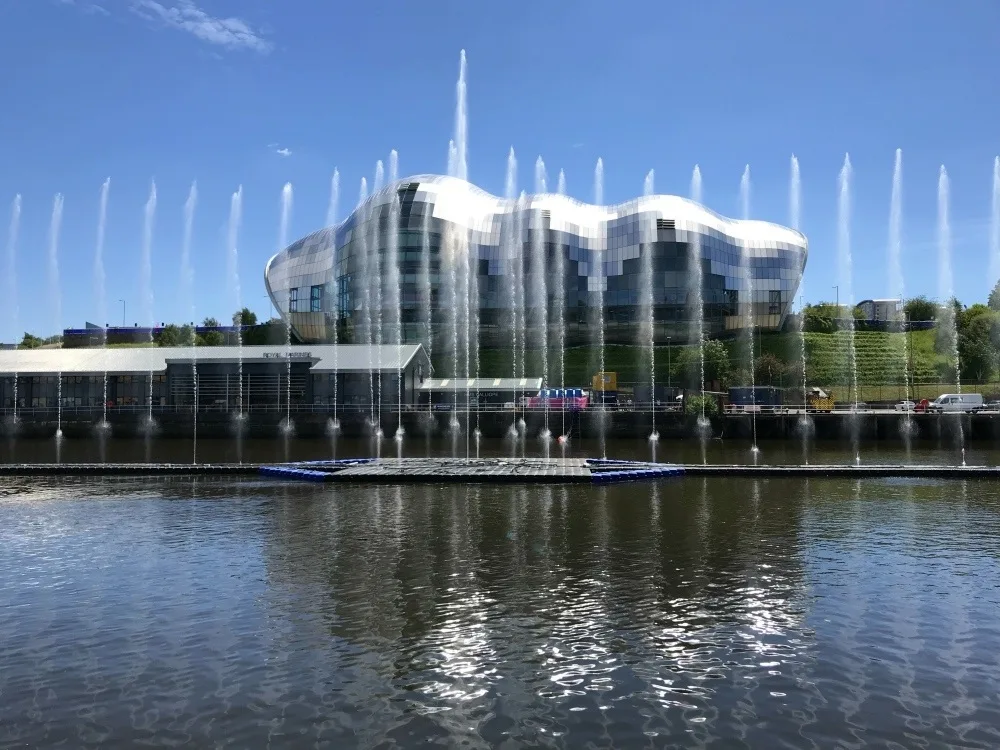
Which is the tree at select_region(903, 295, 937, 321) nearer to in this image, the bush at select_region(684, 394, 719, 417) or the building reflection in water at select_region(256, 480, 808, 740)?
the bush at select_region(684, 394, 719, 417)

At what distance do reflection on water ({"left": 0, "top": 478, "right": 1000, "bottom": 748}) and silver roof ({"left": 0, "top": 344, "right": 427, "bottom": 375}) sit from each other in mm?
49463

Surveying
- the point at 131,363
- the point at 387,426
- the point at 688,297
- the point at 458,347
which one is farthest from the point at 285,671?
the point at 688,297

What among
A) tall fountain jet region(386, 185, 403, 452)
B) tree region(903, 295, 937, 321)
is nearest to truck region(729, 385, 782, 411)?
tall fountain jet region(386, 185, 403, 452)

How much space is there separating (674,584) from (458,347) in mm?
100956

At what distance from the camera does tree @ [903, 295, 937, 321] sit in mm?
150125

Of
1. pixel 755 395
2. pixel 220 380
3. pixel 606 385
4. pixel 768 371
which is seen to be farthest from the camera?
pixel 768 371

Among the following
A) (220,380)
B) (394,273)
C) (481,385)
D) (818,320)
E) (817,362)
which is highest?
(394,273)

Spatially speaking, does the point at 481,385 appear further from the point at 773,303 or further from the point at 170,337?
the point at 170,337

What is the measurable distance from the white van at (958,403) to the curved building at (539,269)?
163ft

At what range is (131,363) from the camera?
250ft

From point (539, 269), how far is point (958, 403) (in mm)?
64704

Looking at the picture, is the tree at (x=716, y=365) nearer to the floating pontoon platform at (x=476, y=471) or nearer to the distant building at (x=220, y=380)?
the distant building at (x=220, y=380)

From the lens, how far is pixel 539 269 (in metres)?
119

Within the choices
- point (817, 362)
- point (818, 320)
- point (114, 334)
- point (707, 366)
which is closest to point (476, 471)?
point (707, 366)
